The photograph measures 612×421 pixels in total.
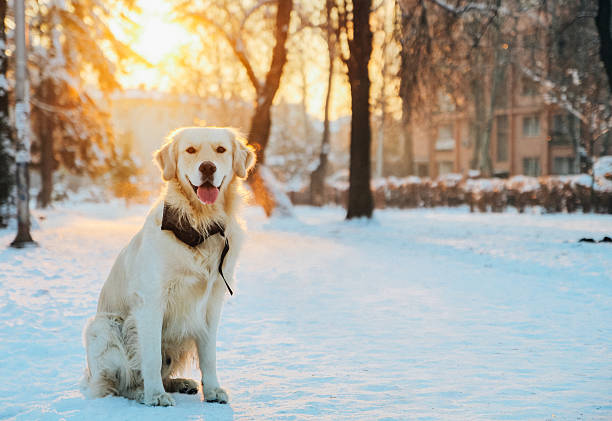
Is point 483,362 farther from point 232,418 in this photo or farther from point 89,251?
point 89,251

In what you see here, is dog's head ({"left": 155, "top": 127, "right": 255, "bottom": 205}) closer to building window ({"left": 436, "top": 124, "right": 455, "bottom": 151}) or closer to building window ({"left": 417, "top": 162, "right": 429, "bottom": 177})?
building window ({"left": 436, "top": 124, "right": 455, "bottom": 151})

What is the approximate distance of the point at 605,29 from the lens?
13297 millimetres

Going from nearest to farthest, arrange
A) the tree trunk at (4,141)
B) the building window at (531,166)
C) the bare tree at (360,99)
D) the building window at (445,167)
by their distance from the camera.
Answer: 1. the tree trunk at (4,141)
2. the bare tree at (360,99)
3. the building window at (531,166)
4. the building window at (445,167)

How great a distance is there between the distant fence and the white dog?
20.2m

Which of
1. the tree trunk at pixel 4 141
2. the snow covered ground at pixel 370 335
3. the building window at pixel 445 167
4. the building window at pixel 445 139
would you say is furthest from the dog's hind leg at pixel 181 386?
the building window at pixel 445 167

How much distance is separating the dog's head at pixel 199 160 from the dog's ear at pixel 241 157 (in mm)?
48

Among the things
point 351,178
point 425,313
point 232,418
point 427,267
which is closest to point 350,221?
point 351,178

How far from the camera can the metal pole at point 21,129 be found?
477 inches

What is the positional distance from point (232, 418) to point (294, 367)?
1333 mm

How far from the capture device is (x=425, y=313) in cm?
722

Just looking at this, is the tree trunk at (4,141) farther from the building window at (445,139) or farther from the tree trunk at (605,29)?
the building window at (445,139)

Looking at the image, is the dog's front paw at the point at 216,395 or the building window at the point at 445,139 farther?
the building window at the point at 445,139

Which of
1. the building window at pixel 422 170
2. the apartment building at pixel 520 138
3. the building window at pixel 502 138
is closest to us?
the apartment building at pixel 520 138

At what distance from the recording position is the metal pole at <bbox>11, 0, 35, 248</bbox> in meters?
12.1
